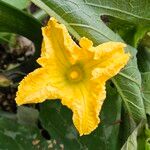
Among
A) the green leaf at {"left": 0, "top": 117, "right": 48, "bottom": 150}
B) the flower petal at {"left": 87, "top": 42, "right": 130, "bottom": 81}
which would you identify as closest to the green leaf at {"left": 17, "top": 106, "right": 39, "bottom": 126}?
the green leaf at {"left": 0, "top": 117, "right": 48, "bottom": 150}

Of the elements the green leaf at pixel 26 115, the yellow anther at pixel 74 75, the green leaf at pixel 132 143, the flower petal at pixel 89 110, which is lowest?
the green leaf at pixel 26 115

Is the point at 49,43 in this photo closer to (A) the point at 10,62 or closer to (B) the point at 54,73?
(B) the point at 54,73

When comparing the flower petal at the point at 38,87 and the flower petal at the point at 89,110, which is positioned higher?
the flower petal at the point at 38,87

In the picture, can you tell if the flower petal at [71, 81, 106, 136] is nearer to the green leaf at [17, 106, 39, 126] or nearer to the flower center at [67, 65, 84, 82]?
the flower center at [67, 65, 84, 82]

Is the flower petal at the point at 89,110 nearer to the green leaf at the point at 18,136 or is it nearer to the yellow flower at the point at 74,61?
the yellow flower at the point at 74,61

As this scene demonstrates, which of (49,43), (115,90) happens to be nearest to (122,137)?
(115,90)

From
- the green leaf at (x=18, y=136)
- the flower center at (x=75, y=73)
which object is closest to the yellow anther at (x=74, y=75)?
the flower center at (x=75, y=73)
